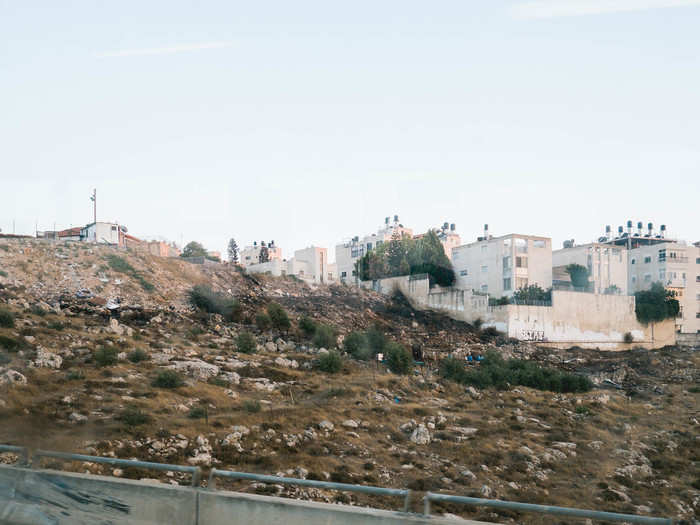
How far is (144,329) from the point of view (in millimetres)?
30938

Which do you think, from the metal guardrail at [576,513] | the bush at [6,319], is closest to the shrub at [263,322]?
the bush at [6,319]

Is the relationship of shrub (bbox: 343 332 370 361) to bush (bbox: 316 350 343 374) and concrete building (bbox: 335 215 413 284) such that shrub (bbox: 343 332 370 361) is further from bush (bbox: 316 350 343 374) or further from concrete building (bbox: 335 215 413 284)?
concrete building (bbox: 335 215 413 284)

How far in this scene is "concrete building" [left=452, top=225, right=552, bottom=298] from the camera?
6075cm

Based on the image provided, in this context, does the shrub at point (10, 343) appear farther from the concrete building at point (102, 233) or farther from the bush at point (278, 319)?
the concrete building at point (102, 233)

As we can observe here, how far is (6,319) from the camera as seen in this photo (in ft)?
82.6

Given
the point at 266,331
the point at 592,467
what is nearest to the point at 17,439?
the point at 592,467

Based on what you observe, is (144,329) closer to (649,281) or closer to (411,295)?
(411,295)

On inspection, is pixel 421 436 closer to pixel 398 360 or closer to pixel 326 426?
pixel 326 426

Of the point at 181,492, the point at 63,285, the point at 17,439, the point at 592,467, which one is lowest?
the point at 592,467

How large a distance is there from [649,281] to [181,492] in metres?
80.6

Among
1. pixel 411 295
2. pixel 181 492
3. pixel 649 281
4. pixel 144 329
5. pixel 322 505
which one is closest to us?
pixel 322 505

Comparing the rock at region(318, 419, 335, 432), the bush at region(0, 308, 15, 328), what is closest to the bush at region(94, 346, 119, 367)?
the bush at region(0, 308, 15, 328)

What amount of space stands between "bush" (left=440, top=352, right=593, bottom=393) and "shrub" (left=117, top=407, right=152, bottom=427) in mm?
19043

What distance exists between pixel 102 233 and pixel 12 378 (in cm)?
4303
